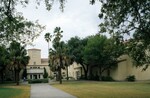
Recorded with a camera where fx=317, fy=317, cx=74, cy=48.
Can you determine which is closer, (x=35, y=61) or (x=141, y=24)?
(x=141, y=24)

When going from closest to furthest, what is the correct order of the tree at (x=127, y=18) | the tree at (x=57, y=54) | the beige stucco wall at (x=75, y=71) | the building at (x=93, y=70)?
the tree at (x=127, y=18) < the building at (x=93, y=70) < the tree at (x=57, y=54) < the beige stucco wall at (x=75, y=71)

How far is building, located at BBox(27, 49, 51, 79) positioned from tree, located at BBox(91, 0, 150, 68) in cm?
8212

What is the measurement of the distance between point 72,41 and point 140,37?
5727 cm

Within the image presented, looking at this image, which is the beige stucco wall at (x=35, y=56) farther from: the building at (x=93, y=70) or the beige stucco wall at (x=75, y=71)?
the beige stucco wall at (x=75, y=71)

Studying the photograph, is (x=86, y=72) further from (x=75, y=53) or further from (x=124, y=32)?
(x=124, y=32)

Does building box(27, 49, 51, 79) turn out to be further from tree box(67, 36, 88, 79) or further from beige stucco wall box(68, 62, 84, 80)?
tree box(67, 36, 88, 79)

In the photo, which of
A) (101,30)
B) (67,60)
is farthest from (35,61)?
(101,30)

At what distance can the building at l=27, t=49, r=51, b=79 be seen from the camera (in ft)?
339

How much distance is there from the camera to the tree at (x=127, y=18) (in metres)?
18.9

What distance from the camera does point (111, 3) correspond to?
18.6 meters

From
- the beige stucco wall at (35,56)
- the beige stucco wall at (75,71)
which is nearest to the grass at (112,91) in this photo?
the beige stucco wall at (75,71)

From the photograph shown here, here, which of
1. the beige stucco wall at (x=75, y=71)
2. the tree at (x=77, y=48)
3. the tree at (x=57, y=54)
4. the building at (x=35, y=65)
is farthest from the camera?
the building at (x=35, y=65)

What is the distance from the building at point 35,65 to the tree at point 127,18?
82121 millimetres

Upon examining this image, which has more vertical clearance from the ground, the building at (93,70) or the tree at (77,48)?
the tree at (77,48)
